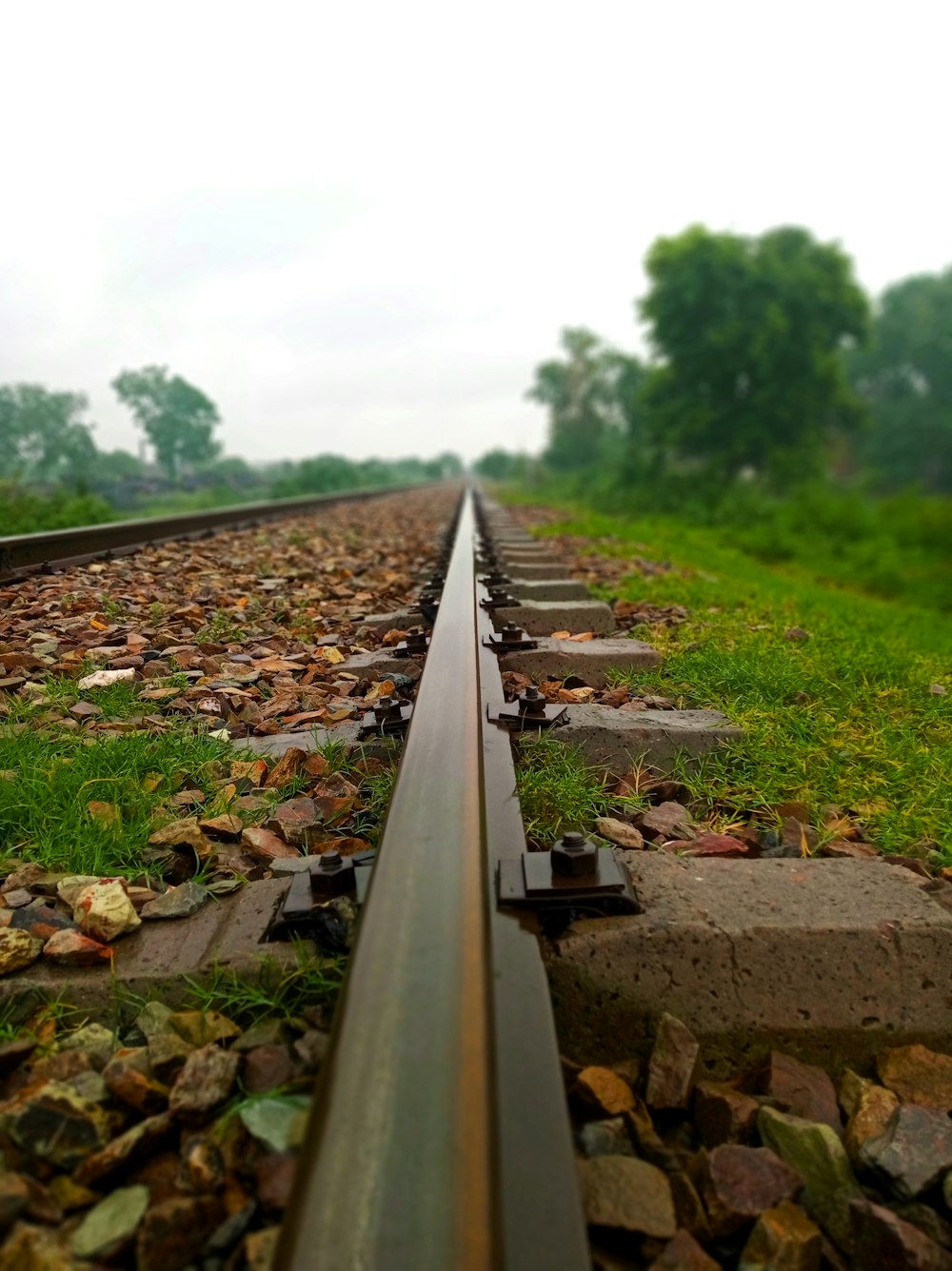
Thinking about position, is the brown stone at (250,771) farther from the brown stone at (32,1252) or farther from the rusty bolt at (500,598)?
the rusty bolt at (500,598)

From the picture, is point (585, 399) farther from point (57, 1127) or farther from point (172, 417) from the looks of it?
point (57, 1127)

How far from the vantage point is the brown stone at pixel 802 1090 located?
1059mm

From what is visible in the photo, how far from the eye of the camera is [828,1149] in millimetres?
957

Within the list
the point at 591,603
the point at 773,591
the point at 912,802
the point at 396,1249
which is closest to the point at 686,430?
the point at 773,591

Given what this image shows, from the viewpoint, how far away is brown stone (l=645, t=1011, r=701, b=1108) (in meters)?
1.04

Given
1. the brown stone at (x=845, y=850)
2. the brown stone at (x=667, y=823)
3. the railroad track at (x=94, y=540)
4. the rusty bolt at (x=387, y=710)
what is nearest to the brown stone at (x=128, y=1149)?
the brown stone at (x=667, y=823)

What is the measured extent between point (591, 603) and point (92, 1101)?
2652 mm

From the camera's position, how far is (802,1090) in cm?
108

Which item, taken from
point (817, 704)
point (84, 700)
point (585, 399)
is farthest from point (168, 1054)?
point (585, 399)

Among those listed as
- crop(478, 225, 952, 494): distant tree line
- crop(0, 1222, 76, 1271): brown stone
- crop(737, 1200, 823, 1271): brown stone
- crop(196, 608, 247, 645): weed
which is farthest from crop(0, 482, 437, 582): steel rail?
crop(478, 225, 952, 494): distant tree line

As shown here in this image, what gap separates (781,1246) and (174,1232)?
2.00 feet

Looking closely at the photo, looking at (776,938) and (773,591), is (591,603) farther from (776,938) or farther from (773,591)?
(776,938)

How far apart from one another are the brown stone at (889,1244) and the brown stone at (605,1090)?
26 centimetres

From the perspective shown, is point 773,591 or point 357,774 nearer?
point 357,774
